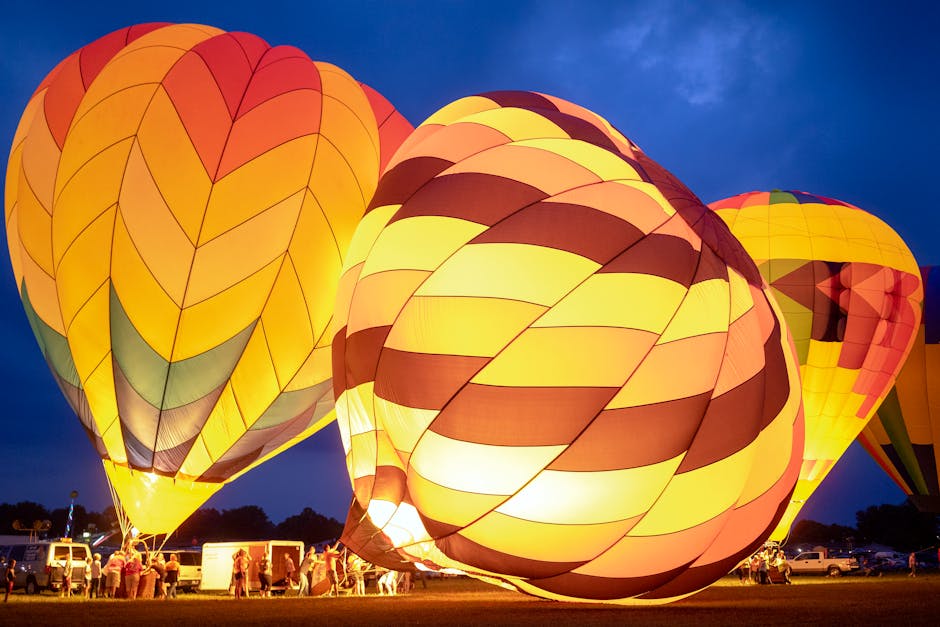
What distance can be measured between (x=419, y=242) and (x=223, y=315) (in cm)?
359

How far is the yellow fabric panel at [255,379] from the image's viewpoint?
1186 centimetres

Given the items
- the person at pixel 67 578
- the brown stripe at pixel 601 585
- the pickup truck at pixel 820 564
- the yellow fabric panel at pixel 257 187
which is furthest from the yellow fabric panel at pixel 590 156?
the pickup truck at pixel 820 564

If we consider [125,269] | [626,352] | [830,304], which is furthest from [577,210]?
[830,304]

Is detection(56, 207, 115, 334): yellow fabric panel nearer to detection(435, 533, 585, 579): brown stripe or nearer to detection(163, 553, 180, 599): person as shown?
detection(163, 553, 180, 599): person

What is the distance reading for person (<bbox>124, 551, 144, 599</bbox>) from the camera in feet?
45.5

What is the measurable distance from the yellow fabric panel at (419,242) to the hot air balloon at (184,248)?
7.94 ft

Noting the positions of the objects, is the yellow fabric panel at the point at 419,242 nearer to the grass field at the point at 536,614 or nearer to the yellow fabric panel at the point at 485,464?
the yellow fabric panel at the point at 485,464

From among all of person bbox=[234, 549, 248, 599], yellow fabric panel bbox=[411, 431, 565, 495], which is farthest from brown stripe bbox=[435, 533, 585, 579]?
person bbox=[234, 549, 248, 599]

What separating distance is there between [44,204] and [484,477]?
314 inches

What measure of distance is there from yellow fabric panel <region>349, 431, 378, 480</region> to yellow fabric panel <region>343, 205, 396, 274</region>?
2.10 metres

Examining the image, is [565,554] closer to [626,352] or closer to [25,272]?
[626,352]

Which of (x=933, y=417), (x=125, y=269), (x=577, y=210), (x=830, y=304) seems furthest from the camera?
(x=933, y=417)

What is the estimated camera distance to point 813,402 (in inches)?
764

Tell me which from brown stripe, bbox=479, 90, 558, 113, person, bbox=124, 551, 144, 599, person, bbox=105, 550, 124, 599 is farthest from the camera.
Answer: person, bbox=105, 550, 124, 599
